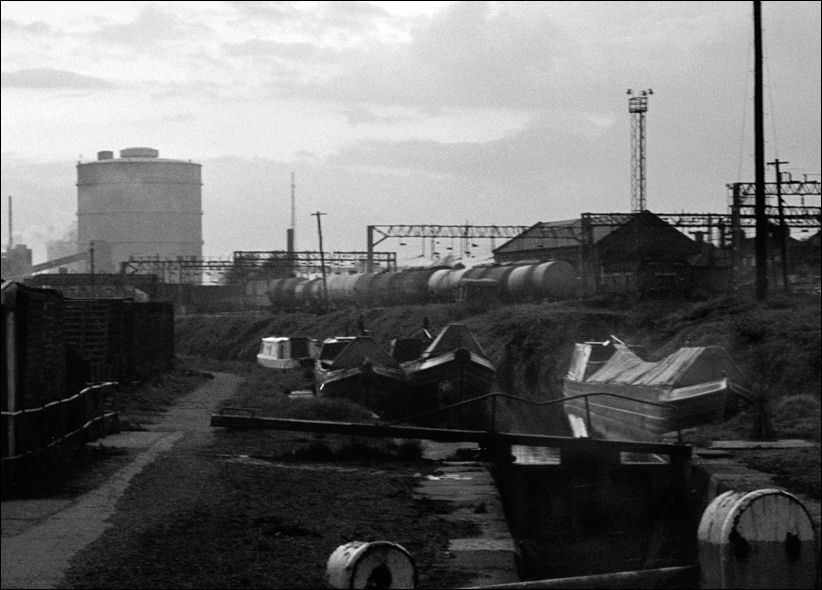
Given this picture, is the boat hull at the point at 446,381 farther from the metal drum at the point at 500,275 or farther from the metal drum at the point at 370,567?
the metal drum at the point at 370,567

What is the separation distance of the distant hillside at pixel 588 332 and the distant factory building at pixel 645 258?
7.46ft

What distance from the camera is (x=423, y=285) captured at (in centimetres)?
6147

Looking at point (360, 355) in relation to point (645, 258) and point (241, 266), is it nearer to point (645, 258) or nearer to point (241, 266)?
point (645, 258)

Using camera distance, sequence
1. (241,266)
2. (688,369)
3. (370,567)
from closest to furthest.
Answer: (370,567)
(688,369)
(241,266)

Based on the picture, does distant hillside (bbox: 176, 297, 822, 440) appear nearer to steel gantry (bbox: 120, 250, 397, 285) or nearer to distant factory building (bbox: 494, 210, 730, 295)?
distant factory building (bbox: 494, 210, 730, 295)

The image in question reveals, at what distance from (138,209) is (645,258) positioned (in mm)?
61734

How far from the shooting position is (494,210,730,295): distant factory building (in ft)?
139

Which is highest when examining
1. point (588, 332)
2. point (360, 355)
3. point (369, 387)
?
point (588, 332)

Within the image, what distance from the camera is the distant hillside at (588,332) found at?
26344mm

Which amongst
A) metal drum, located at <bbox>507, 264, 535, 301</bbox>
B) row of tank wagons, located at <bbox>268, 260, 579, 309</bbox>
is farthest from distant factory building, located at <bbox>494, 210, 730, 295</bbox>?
metal drum, located at <bbox>507, 264, 535, 301</bbox>

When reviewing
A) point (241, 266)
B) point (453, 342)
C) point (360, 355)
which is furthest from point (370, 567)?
point (241, 266)

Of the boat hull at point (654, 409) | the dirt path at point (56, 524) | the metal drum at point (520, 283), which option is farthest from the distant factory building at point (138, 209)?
the dirt path at point (56, 524)

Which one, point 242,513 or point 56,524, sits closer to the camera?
point 56,524

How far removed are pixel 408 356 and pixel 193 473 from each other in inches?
844
